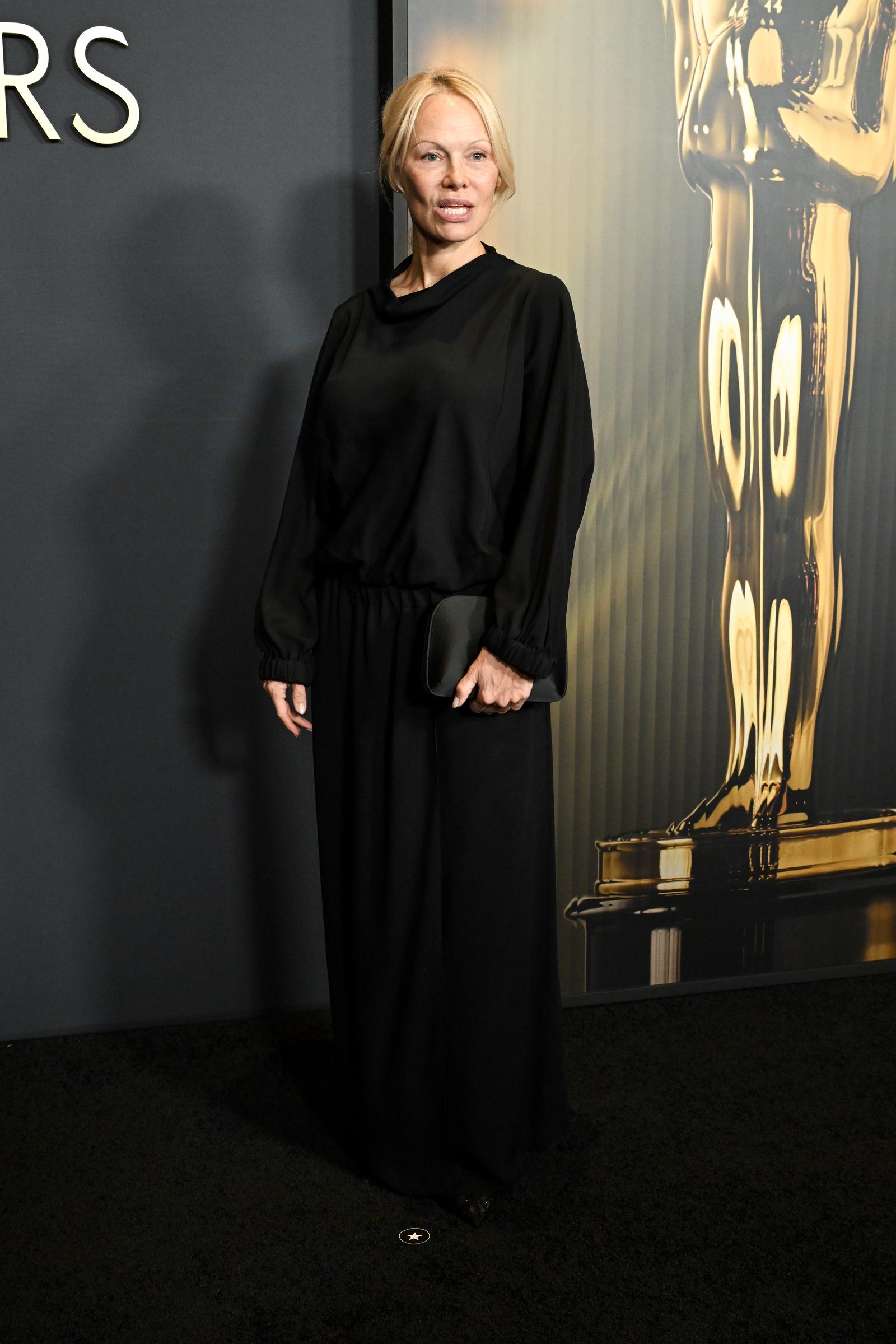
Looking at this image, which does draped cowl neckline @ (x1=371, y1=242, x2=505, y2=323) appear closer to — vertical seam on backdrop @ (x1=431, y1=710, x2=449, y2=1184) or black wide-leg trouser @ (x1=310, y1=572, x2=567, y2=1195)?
black wide-leg trouser @ (x1=310, y1=572, x2=567, y2=1195)

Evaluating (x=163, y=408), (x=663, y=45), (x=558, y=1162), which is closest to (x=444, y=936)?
A: (x=558, y=1162)

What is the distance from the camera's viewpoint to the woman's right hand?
1.78 m

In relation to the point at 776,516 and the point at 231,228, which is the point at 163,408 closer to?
the point at 231,228

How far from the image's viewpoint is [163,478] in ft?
7.12

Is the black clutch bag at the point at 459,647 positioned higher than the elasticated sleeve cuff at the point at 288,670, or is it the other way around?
the black clutch bag at the point at 459,647

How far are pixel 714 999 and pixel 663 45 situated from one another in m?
1.98

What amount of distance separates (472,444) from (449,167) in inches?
15.3

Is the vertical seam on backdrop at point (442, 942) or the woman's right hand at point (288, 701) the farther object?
the woman's right hand at point (288, 701)

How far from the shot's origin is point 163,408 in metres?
2.14

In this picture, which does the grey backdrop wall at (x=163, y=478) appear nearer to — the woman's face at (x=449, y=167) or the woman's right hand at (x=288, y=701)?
the woman's right hand at (x=288, y=701)

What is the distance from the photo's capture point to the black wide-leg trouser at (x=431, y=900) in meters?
1.63

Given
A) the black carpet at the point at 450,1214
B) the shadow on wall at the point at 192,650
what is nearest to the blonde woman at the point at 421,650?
the black carpet at the point at 450,1214

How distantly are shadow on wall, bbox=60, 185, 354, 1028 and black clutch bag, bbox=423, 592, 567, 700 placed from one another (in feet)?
2.60

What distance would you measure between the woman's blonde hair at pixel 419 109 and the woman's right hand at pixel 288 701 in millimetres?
795
